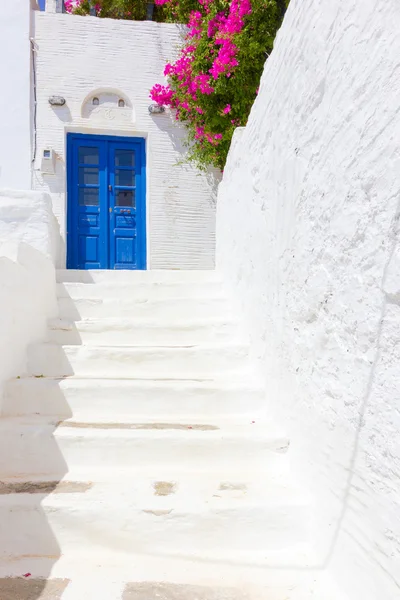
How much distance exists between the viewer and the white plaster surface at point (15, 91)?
5965mm

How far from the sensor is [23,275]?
11.3 feet

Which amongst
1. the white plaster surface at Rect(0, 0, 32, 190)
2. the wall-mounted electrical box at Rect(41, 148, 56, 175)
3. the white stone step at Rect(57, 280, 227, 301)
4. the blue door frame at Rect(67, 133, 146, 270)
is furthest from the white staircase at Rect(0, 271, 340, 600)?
the white plaster surface at Rect(0, 0, 32, 190)

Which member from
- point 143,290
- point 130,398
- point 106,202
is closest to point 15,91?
point 106,202

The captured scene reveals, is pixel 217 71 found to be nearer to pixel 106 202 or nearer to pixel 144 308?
pixel 106 202

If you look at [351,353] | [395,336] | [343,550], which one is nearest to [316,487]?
[343,550]

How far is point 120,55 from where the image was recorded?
20.4ft

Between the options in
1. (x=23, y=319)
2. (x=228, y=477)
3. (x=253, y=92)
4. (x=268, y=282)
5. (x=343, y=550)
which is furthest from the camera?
(x=253, y=92)

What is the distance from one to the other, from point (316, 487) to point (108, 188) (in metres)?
4.91

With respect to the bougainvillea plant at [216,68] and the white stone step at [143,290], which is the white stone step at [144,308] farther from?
the bougainvillea plant at [216,68]

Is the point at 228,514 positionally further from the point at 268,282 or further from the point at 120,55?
the point at 120,55

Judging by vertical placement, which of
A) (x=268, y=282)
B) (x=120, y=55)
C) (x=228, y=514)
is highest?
(x=120, y=55)

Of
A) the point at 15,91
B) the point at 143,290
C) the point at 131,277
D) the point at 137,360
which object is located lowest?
the point at 137,360

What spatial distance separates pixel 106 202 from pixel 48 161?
2.71 feet

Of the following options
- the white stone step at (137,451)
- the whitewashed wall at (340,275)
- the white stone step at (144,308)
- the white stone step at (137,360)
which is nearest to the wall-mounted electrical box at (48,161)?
the white stone step at (144,308)
